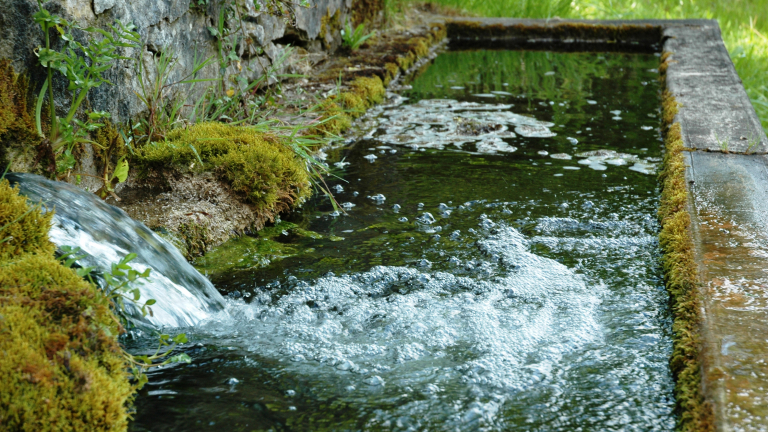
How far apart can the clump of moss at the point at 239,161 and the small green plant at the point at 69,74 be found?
1.41 ft

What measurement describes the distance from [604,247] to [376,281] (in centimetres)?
95

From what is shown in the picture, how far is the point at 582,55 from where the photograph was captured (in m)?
7.25

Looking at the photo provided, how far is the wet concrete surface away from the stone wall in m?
2.32

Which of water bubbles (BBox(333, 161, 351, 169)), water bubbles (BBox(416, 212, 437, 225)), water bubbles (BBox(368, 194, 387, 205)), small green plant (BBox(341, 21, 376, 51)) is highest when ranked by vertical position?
small green plant (BBox(341, 21, 376, 51))

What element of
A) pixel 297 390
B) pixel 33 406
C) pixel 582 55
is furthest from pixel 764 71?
pixel 33 406

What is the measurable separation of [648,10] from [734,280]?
7870 millimetres

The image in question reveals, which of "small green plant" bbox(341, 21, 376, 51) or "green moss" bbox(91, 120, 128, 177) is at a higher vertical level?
"small green plant" bbox(341, 21, 376, 51)

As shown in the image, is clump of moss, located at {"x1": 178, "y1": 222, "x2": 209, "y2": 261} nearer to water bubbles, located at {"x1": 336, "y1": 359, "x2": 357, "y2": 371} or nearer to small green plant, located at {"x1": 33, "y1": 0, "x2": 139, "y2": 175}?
small green plant, located at {"x1": 33, "y1": 0, "x2": 139, "y2": 175}

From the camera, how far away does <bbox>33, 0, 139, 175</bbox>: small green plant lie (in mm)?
2270

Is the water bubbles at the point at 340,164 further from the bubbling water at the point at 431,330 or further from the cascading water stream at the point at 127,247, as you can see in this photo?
the cascading water stream at the point at 127,247

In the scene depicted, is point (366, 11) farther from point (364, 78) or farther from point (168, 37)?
point (168, 37)

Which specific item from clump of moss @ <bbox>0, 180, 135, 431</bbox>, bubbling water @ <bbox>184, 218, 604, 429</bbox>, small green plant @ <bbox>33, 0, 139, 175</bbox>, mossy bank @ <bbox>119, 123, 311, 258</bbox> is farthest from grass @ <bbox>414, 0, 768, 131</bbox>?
clump of moss @ <bbox>0, 180, 135, 431</bbox>

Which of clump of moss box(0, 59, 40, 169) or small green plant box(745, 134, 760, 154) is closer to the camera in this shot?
clump of moss box(0, 59, 40, 169)

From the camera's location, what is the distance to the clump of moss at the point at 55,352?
1.37 metres
